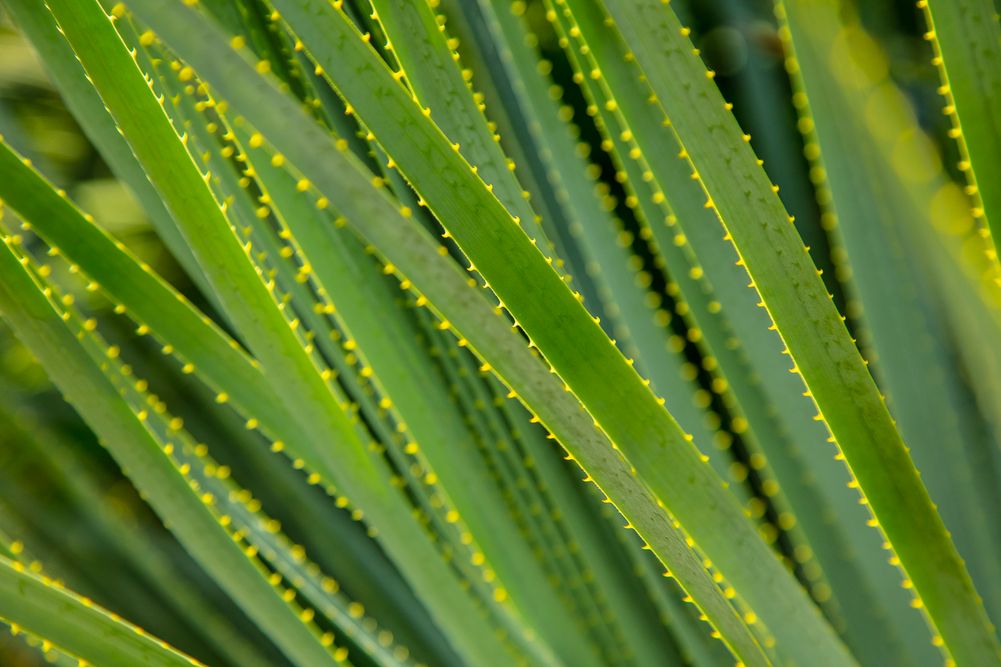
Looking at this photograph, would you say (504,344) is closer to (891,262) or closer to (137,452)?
(137,452)

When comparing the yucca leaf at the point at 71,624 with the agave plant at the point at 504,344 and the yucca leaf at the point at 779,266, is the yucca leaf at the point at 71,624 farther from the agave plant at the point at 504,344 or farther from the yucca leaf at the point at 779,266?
the yucca leaf at the point at 779,266

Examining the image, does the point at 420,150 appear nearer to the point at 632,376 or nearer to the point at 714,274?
the point at 632,376

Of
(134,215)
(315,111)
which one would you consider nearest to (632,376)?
(315,111)

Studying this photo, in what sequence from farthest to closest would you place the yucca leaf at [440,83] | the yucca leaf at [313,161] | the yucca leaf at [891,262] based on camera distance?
the yucca leaf at [891,262] → the yucca leaf at [440,83] → the yucca leaf at [313,161]

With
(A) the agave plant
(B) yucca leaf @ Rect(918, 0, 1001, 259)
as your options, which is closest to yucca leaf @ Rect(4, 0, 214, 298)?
(A) the agave plant

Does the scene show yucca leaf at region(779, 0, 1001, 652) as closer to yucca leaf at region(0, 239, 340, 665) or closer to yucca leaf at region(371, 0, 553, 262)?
yucca leaf at region(371, 0, 553, 262)

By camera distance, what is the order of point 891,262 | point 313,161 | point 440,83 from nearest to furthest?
point 313,161, point 440,83, point 891,262

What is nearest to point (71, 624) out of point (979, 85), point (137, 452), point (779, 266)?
point (137, 452)

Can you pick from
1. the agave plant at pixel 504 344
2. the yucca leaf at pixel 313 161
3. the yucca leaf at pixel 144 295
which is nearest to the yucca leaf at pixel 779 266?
the agave plant at pixel 504 344
